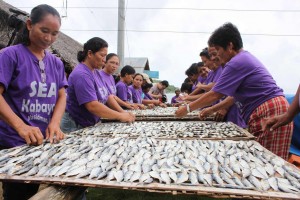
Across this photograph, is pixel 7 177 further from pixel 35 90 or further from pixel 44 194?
pixel 35 90

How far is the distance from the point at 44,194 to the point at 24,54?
1.40 meters

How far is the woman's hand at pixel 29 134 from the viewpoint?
77.9 inches

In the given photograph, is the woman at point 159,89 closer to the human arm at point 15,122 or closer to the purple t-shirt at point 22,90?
the purple t-shirt at point 22,90

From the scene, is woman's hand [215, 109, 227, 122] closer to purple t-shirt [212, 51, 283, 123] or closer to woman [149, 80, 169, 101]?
purple t-shirt [212, 51, 283, 123]

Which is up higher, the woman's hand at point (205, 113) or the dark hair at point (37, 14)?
the dark hair at point (37, 14)

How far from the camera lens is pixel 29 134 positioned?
2029 millimetres

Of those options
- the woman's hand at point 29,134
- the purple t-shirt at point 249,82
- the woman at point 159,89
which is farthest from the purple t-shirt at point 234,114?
the woman at point 159,89

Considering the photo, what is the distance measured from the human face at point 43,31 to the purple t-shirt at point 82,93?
3.08 ft

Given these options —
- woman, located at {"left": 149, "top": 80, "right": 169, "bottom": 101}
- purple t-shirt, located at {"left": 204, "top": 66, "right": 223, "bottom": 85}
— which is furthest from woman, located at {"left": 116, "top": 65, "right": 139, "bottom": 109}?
woman, located at {"left": 149, "top": 80, "right": 169, "bottom": 101}

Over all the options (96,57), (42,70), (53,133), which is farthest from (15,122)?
(96,57)

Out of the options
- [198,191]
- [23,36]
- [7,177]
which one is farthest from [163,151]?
[23,36]

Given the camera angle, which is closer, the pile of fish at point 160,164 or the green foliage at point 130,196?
the pile of fish at point 160,164

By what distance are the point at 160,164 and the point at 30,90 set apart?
131 cm

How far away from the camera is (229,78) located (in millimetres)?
3043
